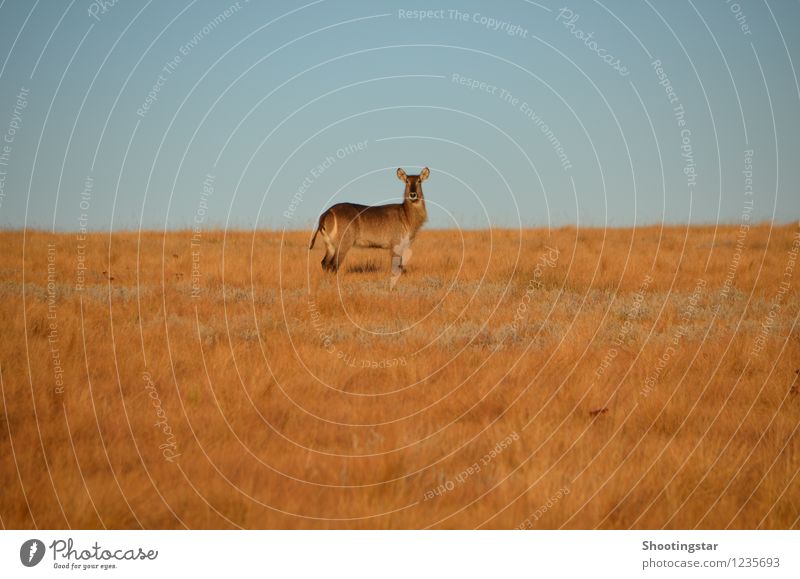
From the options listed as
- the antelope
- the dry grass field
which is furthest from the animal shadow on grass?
the dry grass field

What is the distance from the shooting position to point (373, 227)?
15.1 metres

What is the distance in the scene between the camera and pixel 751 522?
537cm

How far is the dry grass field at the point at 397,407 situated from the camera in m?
5.33

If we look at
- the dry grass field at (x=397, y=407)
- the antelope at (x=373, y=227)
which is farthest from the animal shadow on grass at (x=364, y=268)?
the dry grass field at (x=397, y=407)

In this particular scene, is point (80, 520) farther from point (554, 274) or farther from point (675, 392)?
point (554, 274)

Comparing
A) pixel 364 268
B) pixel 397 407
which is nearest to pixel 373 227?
pixel 364 268

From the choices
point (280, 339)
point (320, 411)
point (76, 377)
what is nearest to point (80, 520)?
point (320, 411)

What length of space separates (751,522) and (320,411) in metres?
3.70

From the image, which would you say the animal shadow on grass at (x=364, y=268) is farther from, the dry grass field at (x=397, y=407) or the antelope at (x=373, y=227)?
the dry grass field at (x=397, y=407)

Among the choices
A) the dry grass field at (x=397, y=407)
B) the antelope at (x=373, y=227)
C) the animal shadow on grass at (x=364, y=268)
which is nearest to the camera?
the dry grass field at (x=397, y=407)

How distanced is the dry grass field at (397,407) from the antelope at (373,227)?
1.36 metres

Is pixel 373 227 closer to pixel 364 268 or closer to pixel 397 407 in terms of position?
pixel 364 268

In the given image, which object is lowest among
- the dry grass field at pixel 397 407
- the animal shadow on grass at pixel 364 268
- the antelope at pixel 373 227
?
the dry grass field at pixel 397 407

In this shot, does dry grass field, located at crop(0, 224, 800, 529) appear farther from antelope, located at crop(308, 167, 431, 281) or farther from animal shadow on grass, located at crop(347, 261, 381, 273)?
animal shadow on grass, located at crop(347, 261, 381, 273)
